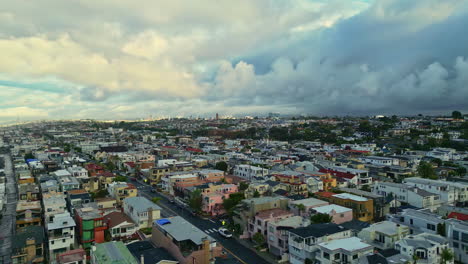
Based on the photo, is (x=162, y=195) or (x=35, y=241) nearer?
(x=35, y=241)

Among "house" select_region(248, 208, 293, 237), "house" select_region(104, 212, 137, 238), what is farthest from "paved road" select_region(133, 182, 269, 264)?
"house" select_region(104, 212, 137, 238)

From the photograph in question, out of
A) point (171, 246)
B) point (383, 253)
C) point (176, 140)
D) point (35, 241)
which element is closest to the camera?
point (383, 253)

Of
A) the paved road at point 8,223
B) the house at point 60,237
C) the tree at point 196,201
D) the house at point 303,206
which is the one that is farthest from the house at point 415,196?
the paved road at point 8,223

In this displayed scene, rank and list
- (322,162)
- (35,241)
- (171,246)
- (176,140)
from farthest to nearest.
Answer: (176,140), (322,162), (35,241), (171,246)

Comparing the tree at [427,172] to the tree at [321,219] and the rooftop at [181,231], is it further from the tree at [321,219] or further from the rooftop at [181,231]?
the rooftop at [181,231]

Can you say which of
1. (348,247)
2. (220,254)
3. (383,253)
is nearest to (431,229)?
(383,253)

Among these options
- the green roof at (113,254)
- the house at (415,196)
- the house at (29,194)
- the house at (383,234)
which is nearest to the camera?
the green roof at (113,254)

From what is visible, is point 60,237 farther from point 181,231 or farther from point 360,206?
point 360,206

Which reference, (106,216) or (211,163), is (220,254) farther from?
(211,163)
